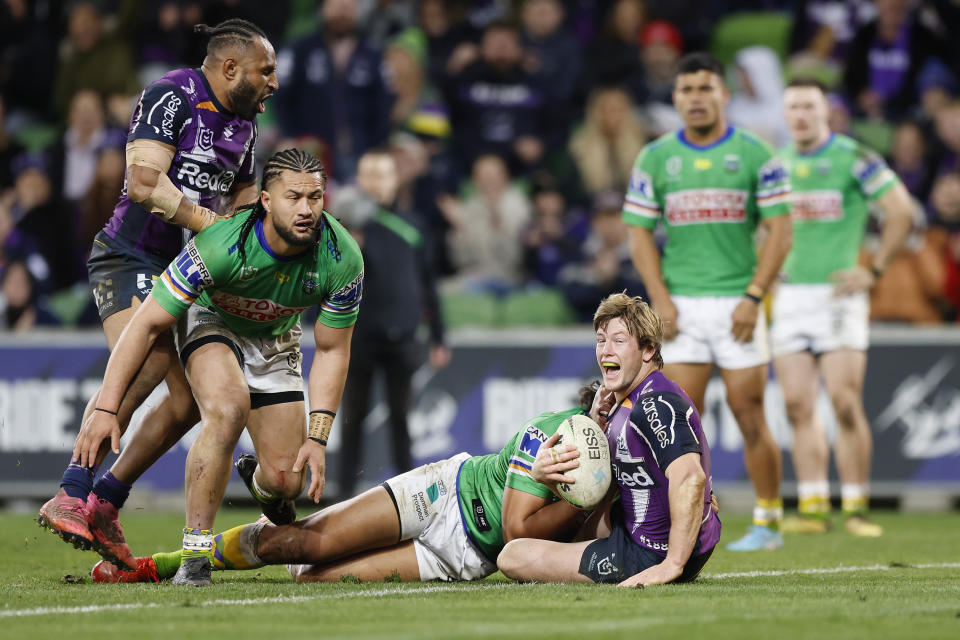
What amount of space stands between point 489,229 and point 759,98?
135 inches

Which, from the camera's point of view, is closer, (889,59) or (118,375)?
(118,375)

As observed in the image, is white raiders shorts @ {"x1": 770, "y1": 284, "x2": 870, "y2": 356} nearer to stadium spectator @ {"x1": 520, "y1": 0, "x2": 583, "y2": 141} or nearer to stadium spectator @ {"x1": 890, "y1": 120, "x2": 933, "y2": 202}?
stadium spectator @ {"x1": 890, "y1": 120, "x2": 933, "y2": 202}

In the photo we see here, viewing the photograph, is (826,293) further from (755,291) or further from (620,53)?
(620,53)

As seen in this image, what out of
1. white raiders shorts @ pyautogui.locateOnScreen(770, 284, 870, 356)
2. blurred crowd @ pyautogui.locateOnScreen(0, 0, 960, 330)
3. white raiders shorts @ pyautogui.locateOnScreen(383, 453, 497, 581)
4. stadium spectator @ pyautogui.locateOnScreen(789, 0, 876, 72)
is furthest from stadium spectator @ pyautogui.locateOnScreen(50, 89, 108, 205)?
white raiders shorts @ pyautogui.locateOnScreen(383, 453, 497, 581)

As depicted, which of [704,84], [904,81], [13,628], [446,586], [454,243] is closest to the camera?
[13,628]

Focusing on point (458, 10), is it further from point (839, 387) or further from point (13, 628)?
point (13, 628)

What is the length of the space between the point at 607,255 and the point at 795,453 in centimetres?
362

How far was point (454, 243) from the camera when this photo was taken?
14500 mm

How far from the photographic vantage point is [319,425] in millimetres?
6562

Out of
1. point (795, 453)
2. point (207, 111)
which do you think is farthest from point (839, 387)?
point (207, 111)

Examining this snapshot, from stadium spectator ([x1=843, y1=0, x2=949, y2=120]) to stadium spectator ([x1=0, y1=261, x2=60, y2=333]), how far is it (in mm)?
8931

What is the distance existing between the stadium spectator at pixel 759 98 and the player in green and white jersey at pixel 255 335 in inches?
368

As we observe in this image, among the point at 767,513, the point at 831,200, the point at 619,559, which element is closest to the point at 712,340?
the point at 767,513

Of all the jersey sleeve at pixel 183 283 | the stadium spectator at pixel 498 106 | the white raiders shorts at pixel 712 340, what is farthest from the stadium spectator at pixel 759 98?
the jersey sleeve at pixel 183 283
